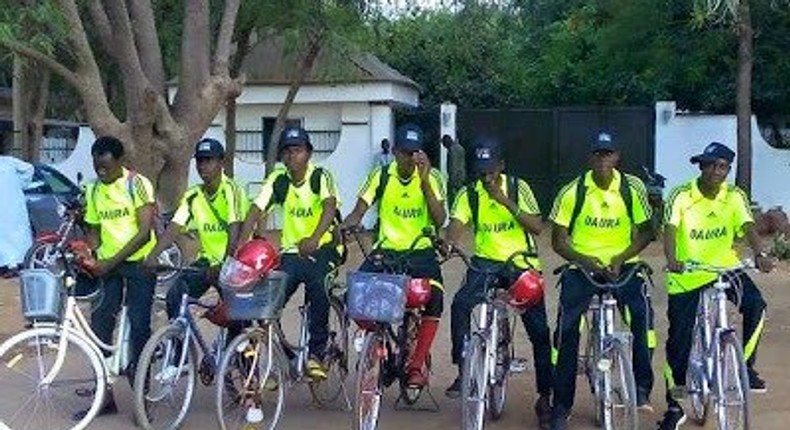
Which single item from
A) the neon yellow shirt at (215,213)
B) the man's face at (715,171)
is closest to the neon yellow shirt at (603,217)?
the man's face at (715,171)

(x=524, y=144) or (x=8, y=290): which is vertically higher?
(x=524, y=144)

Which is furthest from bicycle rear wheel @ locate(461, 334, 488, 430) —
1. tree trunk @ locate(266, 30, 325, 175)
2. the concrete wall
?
the concrete wall

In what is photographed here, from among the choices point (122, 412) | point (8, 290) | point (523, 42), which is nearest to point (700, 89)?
point (523, 42)

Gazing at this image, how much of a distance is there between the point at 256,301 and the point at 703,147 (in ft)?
52.9

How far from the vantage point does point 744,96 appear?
781 inches

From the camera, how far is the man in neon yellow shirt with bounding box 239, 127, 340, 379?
7863 millimetres

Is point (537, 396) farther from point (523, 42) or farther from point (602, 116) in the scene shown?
point (523, 42)

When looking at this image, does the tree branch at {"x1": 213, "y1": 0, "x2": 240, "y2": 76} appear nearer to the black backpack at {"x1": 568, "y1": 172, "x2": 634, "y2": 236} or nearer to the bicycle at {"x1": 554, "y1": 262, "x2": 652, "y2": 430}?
the black backpack at {"x1": 568, "y1": 172, "x2": 634, "y2": 236}

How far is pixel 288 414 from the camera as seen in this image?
8.15 m

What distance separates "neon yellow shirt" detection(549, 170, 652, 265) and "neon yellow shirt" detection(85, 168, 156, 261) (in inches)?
103

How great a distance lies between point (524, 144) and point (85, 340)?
665 inches

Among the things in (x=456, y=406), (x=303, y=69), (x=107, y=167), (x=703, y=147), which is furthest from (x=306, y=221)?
(x=703, y=147)

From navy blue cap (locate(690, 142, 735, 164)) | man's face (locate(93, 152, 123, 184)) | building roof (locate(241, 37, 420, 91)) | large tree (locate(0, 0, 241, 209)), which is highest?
building roof (locate(241, 37, 420, 91))

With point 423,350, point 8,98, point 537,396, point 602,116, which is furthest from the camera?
point 8,98
